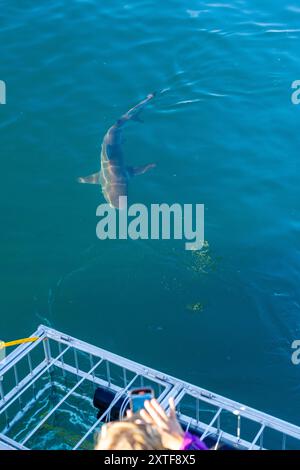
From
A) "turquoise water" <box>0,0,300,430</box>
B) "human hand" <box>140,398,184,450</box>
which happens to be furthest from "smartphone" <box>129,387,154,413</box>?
"turquoise water" <box>0,0,300,430</box>

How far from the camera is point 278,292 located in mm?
8336

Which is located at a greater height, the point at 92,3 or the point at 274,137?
the point at 92,3

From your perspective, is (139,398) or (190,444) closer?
(190,444)

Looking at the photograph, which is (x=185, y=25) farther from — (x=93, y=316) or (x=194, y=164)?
(x=93, y=316)

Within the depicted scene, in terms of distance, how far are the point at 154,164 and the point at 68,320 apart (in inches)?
140

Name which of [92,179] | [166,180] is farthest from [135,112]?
[92,179]

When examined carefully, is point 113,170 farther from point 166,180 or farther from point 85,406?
point 85,406

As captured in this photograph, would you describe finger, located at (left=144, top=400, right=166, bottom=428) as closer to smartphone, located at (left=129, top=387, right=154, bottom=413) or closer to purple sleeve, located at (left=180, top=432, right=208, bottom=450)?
purple sleeve, located at (left=180, top=432, right=208, bottom=450)

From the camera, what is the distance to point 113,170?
9953 mm

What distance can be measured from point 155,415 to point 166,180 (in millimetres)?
7093

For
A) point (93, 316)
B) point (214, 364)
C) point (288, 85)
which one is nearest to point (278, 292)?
point (214, 364)

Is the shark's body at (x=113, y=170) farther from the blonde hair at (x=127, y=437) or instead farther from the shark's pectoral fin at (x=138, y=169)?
the blonde hair at (x=127, y=437)

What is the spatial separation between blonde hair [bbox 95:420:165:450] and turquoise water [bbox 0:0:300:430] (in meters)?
4.34

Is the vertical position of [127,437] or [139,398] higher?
[127,437]
